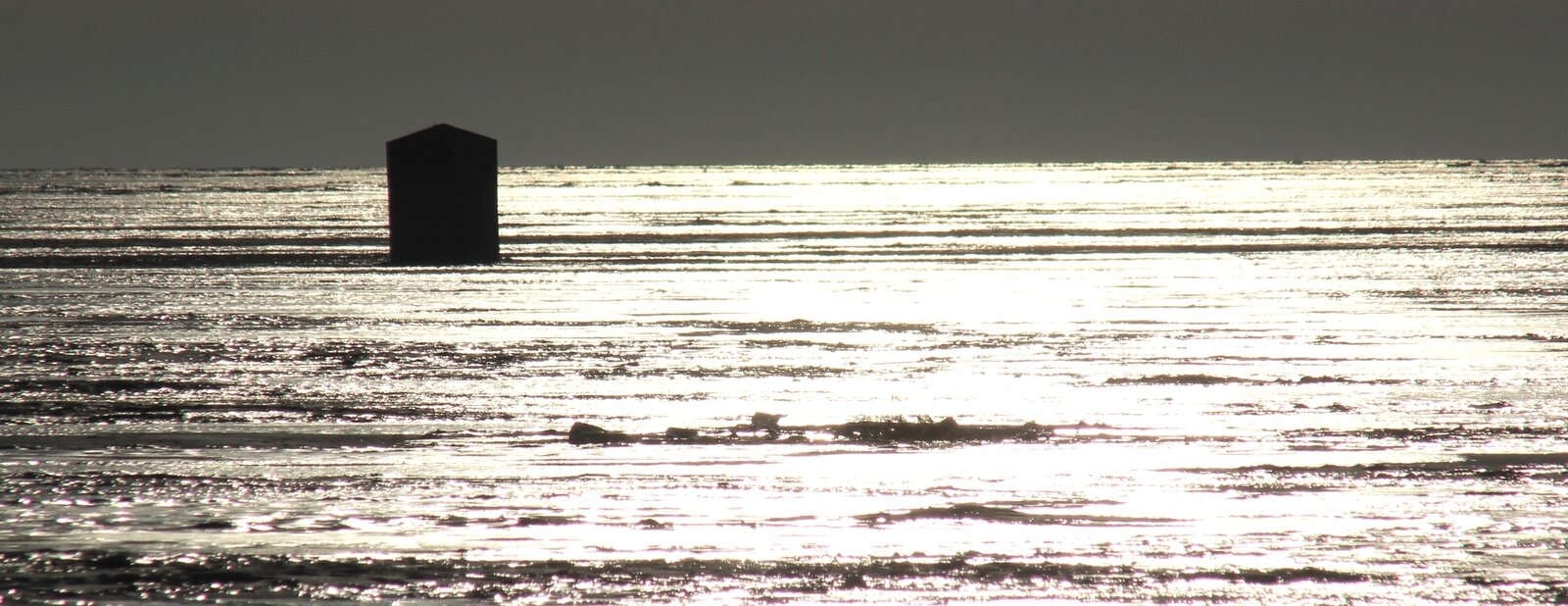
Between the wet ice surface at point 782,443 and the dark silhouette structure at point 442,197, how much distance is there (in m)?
2.48

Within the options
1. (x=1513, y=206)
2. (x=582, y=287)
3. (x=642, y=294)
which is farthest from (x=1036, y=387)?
Answer: (x=1513, y=206)

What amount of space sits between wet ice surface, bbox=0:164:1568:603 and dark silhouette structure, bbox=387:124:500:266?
97.6 inches

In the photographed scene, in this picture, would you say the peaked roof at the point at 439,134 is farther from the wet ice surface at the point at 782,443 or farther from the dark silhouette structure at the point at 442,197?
the wet ice surface at the point at 782,443

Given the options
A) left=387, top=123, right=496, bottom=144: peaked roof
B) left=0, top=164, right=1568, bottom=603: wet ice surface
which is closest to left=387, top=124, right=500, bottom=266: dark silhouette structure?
left=387, top=123, right=496, bottom=144: peaked roof

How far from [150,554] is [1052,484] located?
158 inches

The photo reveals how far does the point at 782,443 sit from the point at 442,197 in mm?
17703

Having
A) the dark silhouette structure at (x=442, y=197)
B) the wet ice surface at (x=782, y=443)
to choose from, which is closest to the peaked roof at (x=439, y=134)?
the dark silhouette structure at (x=442, y=197)

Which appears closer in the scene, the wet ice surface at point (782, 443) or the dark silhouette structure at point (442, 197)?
the wet ice surface at point (782, 443)

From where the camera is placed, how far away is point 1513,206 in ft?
210

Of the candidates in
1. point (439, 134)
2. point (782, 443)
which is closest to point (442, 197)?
point (439, 134)

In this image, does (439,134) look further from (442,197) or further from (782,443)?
(782,443)

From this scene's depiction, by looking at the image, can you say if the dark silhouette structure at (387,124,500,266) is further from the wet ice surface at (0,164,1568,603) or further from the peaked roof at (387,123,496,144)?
the wet ice surface at (0,164,1568,603)

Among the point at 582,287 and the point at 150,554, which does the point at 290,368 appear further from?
the point at 582,287

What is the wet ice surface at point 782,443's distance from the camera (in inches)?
257
